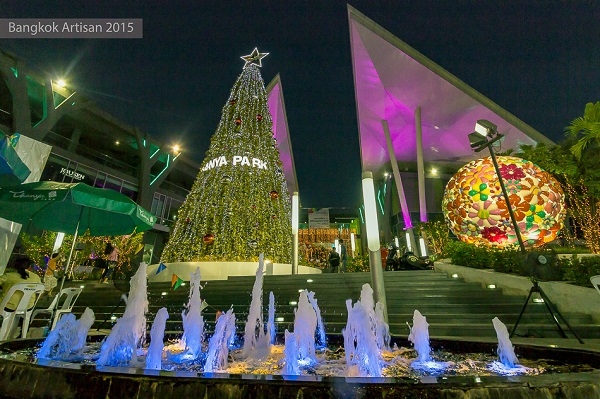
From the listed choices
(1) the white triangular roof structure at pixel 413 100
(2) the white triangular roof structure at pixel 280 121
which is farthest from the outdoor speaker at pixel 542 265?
(2) the white triangular roof structure at pixel 280 121

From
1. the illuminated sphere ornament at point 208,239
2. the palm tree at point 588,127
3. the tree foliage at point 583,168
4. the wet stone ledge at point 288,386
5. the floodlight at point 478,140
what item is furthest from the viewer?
the illuminated sphere ornament at point 208,239

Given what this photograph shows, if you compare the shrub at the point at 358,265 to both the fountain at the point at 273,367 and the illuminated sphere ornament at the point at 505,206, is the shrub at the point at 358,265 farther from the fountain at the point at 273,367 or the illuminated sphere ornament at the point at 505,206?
the fountain at the point at 273,367

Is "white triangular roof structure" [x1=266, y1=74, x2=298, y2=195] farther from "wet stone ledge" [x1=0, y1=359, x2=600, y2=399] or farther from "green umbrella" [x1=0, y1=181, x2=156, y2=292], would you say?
"wet stone ledge" [x1=0, y1=359, x2=600, y2=399]

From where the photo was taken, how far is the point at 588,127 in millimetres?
9258

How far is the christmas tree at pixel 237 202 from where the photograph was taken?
10812 mm

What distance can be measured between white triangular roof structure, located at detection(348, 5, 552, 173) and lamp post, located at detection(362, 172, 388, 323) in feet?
49.1

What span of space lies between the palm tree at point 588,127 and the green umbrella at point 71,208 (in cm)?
1251

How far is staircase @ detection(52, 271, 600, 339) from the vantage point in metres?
5.22

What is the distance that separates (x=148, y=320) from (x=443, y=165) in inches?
1095

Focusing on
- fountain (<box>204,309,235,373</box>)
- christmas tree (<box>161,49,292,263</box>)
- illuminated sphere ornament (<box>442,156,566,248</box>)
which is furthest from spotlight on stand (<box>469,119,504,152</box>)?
christmas tree (<box>161,49,292,263</box>)

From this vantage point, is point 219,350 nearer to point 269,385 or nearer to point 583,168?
point 269,385

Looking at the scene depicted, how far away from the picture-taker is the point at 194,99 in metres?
34.7

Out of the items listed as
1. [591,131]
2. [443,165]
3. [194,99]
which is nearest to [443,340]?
[591,131]

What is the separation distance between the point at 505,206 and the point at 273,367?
311 inches
